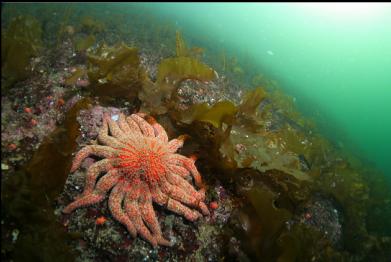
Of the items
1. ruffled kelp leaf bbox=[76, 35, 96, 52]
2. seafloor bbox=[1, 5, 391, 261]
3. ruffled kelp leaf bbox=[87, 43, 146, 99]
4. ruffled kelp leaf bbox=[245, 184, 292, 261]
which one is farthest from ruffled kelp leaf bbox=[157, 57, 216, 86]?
ruffled kelp leaf bbox=[76, 35, 96, 52]

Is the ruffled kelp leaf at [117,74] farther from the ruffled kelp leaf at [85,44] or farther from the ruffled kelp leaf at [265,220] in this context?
the ruffled kelp leaf at [265,220]

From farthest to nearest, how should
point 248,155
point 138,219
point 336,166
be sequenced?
point 336,166 < point 248,155 < point 138,219

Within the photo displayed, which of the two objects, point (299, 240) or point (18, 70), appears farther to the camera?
point (18, 70)

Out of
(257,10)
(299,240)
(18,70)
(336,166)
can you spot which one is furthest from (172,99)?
(257,10)

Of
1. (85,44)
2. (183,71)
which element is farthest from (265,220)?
(85,44)

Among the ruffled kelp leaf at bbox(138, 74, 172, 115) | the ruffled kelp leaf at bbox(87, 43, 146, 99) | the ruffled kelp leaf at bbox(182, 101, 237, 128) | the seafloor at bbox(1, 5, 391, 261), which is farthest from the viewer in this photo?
the ruffled kelp leaf at bbox(87, 43, 146, 99)

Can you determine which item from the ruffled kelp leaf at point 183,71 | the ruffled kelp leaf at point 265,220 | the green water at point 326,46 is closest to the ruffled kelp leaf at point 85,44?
the ruffled kelp leaf at point 183,71

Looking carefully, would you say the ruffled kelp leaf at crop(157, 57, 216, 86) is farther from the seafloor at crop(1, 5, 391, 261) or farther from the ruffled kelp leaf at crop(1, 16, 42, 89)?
the ruffled kelp leaf at crop(1, 16, 42, 89)

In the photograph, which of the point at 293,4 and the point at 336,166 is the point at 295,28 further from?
the point at 336,166
